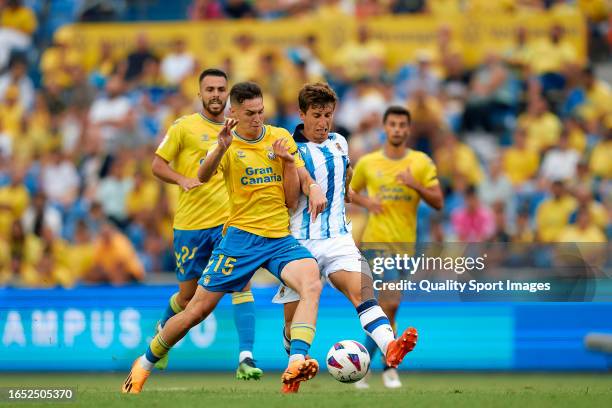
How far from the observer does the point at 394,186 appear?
456 inches

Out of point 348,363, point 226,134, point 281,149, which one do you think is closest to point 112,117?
point 281,149

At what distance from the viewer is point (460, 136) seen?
17188 millimetres

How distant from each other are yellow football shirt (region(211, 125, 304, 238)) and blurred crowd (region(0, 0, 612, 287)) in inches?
237

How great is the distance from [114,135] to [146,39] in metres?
1.97

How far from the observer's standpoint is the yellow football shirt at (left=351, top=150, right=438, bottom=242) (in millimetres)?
11539

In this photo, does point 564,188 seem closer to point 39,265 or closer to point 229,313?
point 229,313

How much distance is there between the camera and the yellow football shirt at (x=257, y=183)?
8.98 m

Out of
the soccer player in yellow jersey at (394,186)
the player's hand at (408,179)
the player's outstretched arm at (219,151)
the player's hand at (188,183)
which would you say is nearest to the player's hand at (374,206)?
the soccer player in yellow jersey at (394,186)

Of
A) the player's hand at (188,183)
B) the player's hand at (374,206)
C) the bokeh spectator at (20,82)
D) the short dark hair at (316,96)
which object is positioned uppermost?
the bokeh spectator at (20,82)

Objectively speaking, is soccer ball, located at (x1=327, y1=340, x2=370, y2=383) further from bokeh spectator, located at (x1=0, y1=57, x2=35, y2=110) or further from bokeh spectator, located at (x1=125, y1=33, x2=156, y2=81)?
bokeh spectator, located at (x1=0, y1=57, x2=35, y2=110)

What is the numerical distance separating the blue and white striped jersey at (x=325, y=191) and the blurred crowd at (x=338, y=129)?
5728 mm

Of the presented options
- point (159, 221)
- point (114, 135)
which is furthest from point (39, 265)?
point (114, 135)

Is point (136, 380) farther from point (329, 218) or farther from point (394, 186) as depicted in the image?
point (394, 186)

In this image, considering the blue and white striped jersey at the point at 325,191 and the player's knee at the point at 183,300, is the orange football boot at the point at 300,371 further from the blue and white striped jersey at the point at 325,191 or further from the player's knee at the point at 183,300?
the player's knee at the point at 183,300
